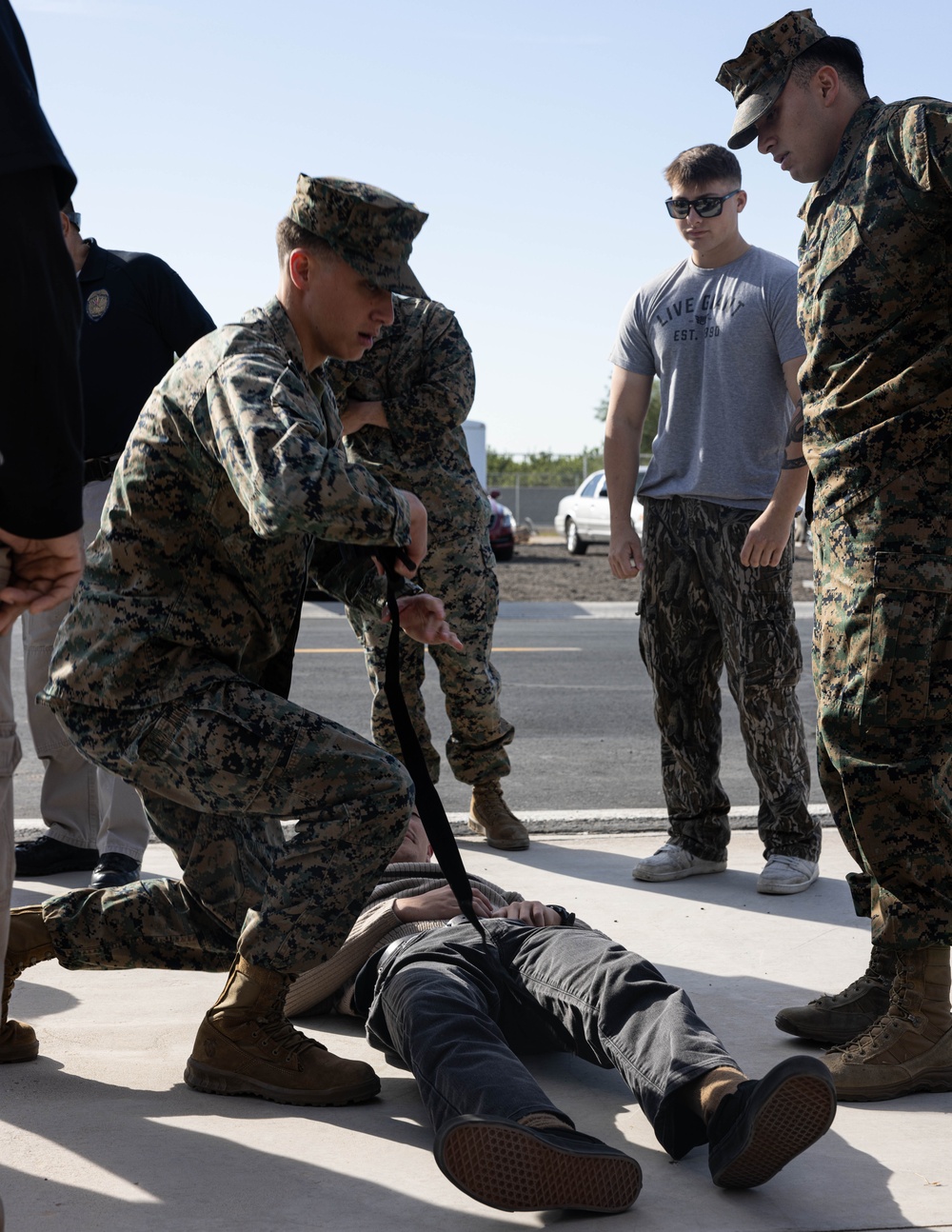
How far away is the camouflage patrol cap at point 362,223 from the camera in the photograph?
2902mm

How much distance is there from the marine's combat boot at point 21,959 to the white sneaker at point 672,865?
2216 millimetres

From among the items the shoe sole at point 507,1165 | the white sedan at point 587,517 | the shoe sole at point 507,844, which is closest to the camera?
the shoe sole at point 507,1165

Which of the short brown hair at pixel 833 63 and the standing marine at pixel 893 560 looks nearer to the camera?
the standing marine at pixel 893 560

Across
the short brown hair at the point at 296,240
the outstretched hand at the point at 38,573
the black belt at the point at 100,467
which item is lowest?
the outstretched hand at the point at 38,573

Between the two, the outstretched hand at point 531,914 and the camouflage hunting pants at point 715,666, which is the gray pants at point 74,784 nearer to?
the outstretched hand at point 531,914

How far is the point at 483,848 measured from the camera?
5.34m

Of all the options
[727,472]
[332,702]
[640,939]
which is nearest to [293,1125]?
[640,939]

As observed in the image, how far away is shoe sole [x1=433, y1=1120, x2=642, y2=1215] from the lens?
2.33 meters

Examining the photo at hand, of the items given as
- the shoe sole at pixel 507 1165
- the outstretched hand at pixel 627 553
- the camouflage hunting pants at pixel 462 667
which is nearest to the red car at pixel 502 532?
the camouflage hunting pants at pixel 462 667

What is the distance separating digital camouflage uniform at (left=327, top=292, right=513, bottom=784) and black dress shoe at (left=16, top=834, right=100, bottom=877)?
114 centimetres

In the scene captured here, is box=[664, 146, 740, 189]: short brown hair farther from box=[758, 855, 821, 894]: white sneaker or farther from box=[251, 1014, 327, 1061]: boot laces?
box=[251, 1014, 327, 1061]: boot laces

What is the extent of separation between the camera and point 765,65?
3416 mm

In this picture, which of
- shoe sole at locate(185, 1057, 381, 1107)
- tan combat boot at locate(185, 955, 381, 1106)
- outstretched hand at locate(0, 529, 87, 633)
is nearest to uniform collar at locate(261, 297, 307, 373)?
outstretched hand at locate(0, 529, 87, 633)

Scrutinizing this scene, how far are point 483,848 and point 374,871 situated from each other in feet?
7.99
